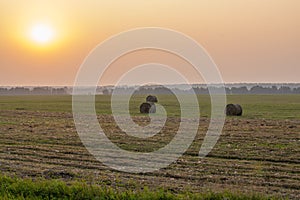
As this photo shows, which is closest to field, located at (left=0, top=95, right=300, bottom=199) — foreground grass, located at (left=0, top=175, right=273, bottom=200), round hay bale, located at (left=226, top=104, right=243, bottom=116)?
foreground grass, located at (left=0, top=175, right=273, bottom=200)

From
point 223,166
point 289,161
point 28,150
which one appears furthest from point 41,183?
point 289,161

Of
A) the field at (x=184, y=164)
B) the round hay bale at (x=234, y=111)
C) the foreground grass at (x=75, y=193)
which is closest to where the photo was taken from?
the foreground grass at (x=75, y=193)

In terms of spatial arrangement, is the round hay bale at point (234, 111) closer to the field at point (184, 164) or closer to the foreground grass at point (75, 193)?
the field at point (184, 164)

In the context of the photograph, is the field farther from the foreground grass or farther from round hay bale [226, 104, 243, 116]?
round hay bale [226, 104, 243, 116]

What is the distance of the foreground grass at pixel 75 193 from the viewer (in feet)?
31.5

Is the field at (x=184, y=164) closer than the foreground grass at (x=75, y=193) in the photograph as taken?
No

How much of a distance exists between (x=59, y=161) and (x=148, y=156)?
10.5ft

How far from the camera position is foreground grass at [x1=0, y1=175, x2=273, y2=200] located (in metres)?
9.61

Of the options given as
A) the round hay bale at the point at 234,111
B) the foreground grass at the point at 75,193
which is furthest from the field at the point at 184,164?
the round hay bale at the point at 234,111

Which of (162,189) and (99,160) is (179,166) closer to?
(99,160)

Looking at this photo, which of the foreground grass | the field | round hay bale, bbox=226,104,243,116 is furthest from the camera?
round hay bale, bbox=226,104,243,116

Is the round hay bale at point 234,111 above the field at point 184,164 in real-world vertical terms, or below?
above

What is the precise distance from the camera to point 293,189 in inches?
425

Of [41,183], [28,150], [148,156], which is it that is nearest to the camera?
[41,183]
